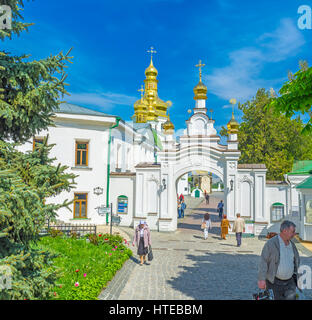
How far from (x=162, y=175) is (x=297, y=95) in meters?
12.4

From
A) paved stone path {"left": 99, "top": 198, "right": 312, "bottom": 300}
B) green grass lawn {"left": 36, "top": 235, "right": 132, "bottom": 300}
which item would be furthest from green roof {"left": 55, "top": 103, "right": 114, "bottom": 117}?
paved stone path {"left": 99, "top": 198, "right": 312, "bottom": 300}

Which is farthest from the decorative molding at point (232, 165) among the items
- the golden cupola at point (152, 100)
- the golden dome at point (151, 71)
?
the golden dome at point (151, 71)

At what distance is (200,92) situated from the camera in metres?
19.5

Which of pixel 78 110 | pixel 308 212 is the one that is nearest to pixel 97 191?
pixel 78 110

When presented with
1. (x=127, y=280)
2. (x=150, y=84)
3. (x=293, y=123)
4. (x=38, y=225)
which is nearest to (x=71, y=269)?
(x=127, y=280)

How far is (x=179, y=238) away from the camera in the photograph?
16.2 m

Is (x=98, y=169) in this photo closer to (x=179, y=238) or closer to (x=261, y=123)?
(x=179, y=238)

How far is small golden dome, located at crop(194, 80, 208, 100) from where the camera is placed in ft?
63.6

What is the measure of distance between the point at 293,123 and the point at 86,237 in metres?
19.6

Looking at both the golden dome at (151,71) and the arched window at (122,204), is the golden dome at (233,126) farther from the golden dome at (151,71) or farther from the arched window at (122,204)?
the golden dome at (151,71)

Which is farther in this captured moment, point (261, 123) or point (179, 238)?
point (261, 123)
